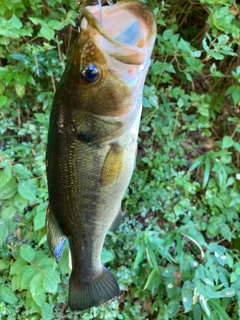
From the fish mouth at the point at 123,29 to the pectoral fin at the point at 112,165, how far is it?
240mm

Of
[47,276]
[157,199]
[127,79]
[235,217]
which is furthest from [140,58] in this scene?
[235,217]

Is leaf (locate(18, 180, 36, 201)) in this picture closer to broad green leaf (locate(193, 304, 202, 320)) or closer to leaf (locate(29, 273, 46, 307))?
leaf (locate(29, 273, 46, 307))

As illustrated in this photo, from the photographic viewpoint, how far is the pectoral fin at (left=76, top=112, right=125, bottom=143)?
89 centimetres

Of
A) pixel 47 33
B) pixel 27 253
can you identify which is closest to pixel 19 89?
pixel 47 33

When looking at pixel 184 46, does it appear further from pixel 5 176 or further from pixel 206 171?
pixel 5 176

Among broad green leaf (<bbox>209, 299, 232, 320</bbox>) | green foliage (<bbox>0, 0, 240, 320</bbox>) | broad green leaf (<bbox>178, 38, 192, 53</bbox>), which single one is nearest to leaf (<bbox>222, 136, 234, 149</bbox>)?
green foliage (<bbox>0, 0, 240, 320</bbox>)

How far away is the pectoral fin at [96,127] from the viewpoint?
89 centimetres

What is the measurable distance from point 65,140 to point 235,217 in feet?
6.03

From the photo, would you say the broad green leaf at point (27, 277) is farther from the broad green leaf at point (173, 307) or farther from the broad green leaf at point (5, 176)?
the broad green leaf at point (173, 307)

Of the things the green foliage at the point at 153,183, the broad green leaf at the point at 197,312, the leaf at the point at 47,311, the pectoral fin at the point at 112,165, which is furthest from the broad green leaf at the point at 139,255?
the pectoral fin at the point at 112,165

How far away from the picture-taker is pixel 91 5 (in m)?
0.80

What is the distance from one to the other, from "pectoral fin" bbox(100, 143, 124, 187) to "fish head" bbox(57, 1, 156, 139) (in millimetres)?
93

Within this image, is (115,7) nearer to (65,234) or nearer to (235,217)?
(65,234)

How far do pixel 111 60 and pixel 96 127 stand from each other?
17 cm
